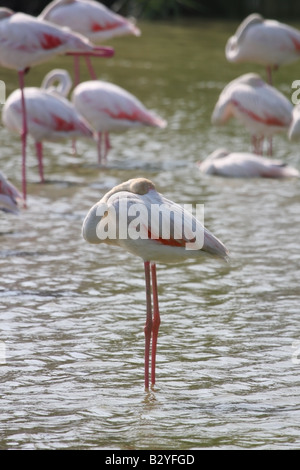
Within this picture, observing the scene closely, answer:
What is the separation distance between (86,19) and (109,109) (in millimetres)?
1557

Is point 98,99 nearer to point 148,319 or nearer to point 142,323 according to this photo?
point 142,323

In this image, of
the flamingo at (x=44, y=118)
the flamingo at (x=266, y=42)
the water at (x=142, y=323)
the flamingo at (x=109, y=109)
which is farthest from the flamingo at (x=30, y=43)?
the flamingo at (x=266, y=42)

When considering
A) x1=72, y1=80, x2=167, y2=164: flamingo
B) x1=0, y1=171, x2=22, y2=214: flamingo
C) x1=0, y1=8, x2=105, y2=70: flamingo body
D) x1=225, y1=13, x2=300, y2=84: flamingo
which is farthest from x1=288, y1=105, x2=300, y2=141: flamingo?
x1=0, y1=171, x2=22, y2=214: flamingo

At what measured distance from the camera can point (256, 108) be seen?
8805mm

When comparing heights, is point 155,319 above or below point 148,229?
below

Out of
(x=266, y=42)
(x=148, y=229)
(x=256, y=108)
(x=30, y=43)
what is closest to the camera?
(x=148, y=229)

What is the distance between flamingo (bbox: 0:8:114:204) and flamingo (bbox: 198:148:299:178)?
4.97 feet

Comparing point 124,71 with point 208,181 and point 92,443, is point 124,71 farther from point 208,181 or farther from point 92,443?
point 92,443

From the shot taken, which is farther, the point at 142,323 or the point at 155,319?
the point at 142,323

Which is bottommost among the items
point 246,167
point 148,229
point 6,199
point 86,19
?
point 246,167

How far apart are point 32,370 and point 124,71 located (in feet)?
30.3

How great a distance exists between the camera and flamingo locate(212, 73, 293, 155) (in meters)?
8.77

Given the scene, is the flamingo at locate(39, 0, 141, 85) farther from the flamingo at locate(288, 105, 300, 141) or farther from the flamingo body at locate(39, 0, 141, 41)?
the flamingo at locate(288, 105, 300, 141)

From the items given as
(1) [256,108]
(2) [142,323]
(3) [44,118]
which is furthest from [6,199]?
(1) [256,108]
